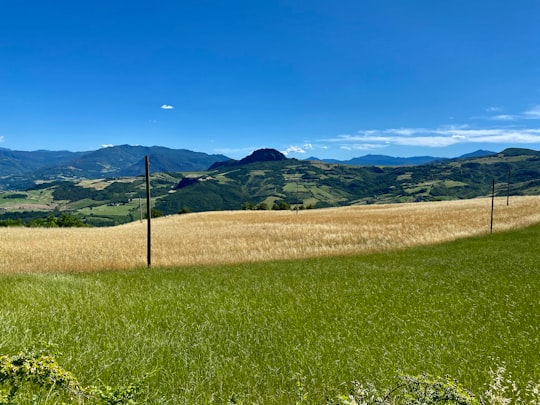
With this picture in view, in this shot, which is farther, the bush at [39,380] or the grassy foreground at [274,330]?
the grassy foreground at [274,330]

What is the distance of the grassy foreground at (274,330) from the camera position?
7.17 m

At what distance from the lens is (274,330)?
400 inches

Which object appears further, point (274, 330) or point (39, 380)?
point (274, 330)

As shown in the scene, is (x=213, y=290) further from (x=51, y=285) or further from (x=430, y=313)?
(x=430, y=313)

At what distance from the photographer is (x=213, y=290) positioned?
15.5m

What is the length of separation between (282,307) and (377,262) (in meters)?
14.9

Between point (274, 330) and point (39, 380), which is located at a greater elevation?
point (39, 380)

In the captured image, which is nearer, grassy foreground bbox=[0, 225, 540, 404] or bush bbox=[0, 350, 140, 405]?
bush bbox=[0, 350, 140, 405]

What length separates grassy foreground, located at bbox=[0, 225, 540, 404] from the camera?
7.17m

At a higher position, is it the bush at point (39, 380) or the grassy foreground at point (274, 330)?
the bush at point (39, 380)

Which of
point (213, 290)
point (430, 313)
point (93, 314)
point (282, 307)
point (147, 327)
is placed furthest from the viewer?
point (213, 290)

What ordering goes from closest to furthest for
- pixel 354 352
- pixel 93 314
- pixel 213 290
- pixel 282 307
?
pixel 354 352
pixel 93 314
pixel 282 307
pixel 213 290

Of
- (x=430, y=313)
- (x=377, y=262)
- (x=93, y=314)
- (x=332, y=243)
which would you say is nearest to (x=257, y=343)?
(x=93, y=314)

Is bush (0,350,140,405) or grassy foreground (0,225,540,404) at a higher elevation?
bush (0,350,140,405)
